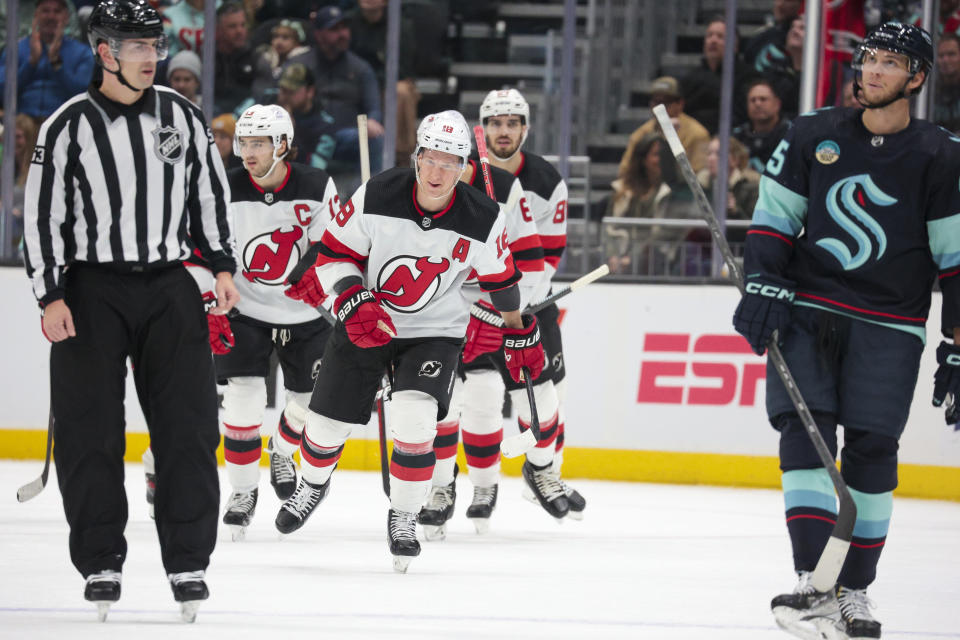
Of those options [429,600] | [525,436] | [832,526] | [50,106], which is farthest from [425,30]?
[832,526]

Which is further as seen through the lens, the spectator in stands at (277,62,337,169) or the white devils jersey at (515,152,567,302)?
the spectator in stands at (277,62,337,169)

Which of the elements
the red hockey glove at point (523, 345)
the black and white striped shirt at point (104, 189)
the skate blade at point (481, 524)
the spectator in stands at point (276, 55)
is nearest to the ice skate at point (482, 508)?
the skate blade at point (481, 524)

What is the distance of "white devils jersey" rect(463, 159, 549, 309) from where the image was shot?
4582 mm

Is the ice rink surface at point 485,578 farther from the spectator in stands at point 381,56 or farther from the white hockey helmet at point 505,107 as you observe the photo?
the spectator in stands at point 381,56

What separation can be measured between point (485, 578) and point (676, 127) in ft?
13.0

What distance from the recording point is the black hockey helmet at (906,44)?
292 cm

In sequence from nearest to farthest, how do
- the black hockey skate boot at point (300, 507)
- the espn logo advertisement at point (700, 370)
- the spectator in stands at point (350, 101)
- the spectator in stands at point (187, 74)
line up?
1. the black hockey skate boot at point (300, 507)
2. the espn logo advertisement at point (700, 370)
3. the spectator in stands at point (187, 74)
4. the spectator in stands at point (350, 101)

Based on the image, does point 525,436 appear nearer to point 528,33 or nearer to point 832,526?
point 832,526

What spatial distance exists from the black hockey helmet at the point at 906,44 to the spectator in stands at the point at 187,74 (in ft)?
15.2

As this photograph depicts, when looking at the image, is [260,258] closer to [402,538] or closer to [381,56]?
[402,538]

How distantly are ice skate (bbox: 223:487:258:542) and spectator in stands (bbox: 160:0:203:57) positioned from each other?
124 inches

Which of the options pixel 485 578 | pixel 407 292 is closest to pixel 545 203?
pixel 407 292

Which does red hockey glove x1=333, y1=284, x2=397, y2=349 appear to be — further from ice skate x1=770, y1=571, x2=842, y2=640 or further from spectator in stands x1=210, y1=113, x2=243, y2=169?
spectator in stands x1=210, y1=113, x2=243, y2=169

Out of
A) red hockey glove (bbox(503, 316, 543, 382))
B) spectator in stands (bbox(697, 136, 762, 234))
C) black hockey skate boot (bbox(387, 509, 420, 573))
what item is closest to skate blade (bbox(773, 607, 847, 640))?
black hockey skate boot (bbox(387, 509, 420, 573))
